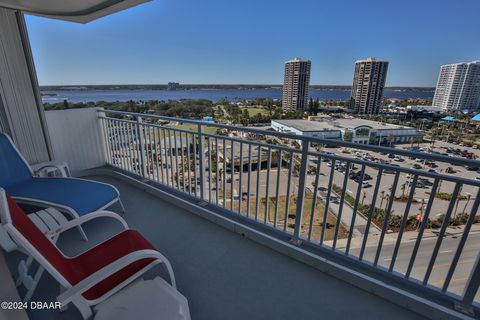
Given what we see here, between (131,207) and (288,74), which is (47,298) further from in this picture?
(288,74)

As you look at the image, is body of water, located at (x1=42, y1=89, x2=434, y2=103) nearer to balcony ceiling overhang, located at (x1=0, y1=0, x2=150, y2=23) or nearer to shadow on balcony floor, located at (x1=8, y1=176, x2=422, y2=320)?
balcony ceiling overhang, located at (x1=0, y1=0, x2=150, y2=23)

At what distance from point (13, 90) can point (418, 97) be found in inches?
1927

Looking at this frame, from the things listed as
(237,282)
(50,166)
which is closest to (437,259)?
(237,282)

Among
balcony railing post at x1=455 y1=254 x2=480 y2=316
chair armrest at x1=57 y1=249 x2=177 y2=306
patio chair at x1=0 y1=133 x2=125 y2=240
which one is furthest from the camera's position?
patio chair at x1=0 y1=133 x2=125 y2=240

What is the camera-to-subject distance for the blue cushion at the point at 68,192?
251cm

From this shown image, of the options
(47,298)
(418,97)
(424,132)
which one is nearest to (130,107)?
(47,298)

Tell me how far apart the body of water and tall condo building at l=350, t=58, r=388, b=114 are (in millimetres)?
1869

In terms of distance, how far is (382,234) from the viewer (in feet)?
6.24

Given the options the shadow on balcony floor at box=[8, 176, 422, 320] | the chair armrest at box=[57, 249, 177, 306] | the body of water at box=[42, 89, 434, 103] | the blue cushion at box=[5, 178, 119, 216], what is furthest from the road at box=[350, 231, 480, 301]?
the body of water at box=[42, 89, 434, 103]

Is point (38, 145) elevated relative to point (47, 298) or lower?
elevated

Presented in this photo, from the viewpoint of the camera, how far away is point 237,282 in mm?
1951

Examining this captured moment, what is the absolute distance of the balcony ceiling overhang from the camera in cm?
277

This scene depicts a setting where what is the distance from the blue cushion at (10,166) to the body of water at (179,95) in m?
1.03

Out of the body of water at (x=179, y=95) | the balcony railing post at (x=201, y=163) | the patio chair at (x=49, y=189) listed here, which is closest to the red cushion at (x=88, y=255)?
the patio chair at (x=49, y=189)
